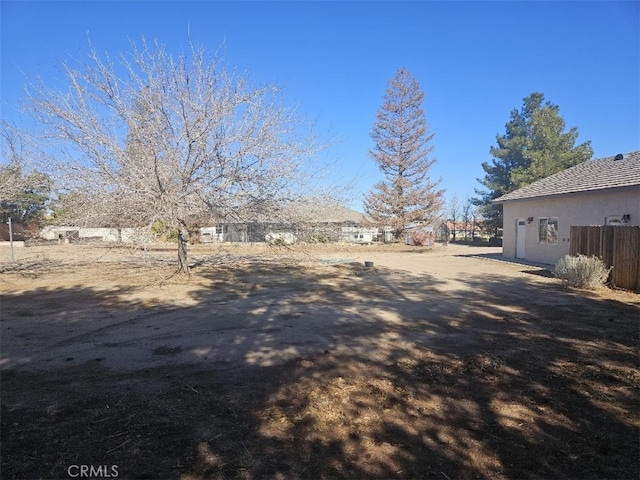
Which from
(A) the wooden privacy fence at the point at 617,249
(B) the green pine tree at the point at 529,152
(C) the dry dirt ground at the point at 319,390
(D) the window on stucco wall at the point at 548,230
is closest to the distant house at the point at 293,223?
(C) the dry dirt ground at the point at 319,390

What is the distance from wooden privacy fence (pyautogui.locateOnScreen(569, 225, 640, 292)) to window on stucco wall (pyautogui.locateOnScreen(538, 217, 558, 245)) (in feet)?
20.2

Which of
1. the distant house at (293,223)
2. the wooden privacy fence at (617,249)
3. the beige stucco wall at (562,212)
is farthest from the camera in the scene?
the beige stucco wall at (562,212)

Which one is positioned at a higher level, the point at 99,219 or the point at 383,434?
the point at 99,219

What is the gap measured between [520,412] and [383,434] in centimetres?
130

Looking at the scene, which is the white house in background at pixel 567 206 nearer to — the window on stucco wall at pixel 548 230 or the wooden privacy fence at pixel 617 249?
the window on stucco wall at pixel 548 230

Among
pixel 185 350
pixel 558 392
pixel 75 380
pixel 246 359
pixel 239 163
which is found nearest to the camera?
pixel 558 392

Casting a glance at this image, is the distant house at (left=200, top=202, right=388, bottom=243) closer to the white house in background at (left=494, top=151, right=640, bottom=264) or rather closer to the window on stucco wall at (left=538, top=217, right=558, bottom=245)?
A: the white house in background at (left=494, top=151, right=640, bottom=264)

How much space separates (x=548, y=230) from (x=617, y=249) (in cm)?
791

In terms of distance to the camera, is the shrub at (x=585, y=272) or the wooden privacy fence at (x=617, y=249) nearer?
the wooden privacy fence at (x=617, y=249)

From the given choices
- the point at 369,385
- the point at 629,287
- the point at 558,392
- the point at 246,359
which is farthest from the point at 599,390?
the point at 629,287

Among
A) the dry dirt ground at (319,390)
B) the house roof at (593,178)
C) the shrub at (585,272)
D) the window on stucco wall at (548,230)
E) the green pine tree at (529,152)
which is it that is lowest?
the dry dirt ground at (319,390)

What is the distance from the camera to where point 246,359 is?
4906 mm

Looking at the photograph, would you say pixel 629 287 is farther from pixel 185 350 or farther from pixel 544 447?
pixel 185 350

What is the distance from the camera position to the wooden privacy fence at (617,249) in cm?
1008
